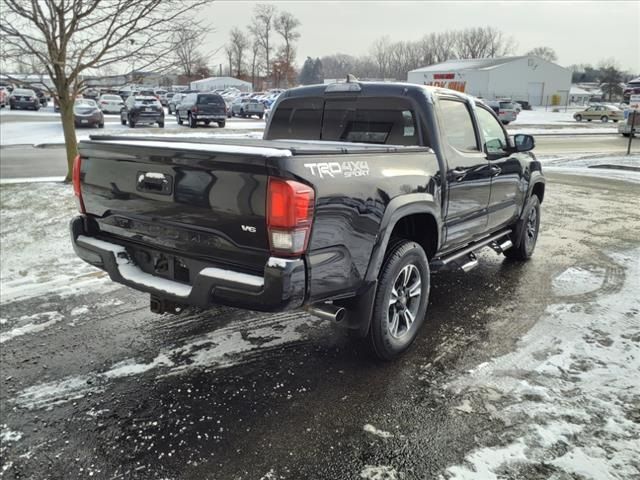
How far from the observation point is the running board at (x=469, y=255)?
13.8ft

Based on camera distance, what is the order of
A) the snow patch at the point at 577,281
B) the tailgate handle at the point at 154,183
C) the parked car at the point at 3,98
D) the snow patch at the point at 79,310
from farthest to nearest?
the parked car at the point at 3,98 < the snow patch at the point at 577,281 < the snow patch at the point at 79,310 < the tailgate handle at the point at 154,183

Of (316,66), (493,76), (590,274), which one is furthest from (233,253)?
(316,66)

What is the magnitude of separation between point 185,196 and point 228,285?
614 mm

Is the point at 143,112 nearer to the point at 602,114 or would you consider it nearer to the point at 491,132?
the point at 491,132

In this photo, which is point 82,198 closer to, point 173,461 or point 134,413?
point 134,413

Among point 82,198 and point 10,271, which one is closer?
point 82,198

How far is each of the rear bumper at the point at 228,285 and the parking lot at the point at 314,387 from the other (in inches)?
28.1

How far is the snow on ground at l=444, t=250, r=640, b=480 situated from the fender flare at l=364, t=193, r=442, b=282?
949 mm

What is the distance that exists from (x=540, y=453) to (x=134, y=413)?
2.32 metres

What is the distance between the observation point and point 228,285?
111 inches

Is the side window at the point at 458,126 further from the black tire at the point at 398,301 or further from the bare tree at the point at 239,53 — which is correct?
the bare tree at the point at 239,53

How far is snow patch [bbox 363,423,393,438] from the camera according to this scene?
114 inches

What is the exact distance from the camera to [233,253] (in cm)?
291

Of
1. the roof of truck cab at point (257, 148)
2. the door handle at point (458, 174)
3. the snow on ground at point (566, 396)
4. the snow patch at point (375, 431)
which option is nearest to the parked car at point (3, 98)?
the roof of truck cab at point (257, 148)
